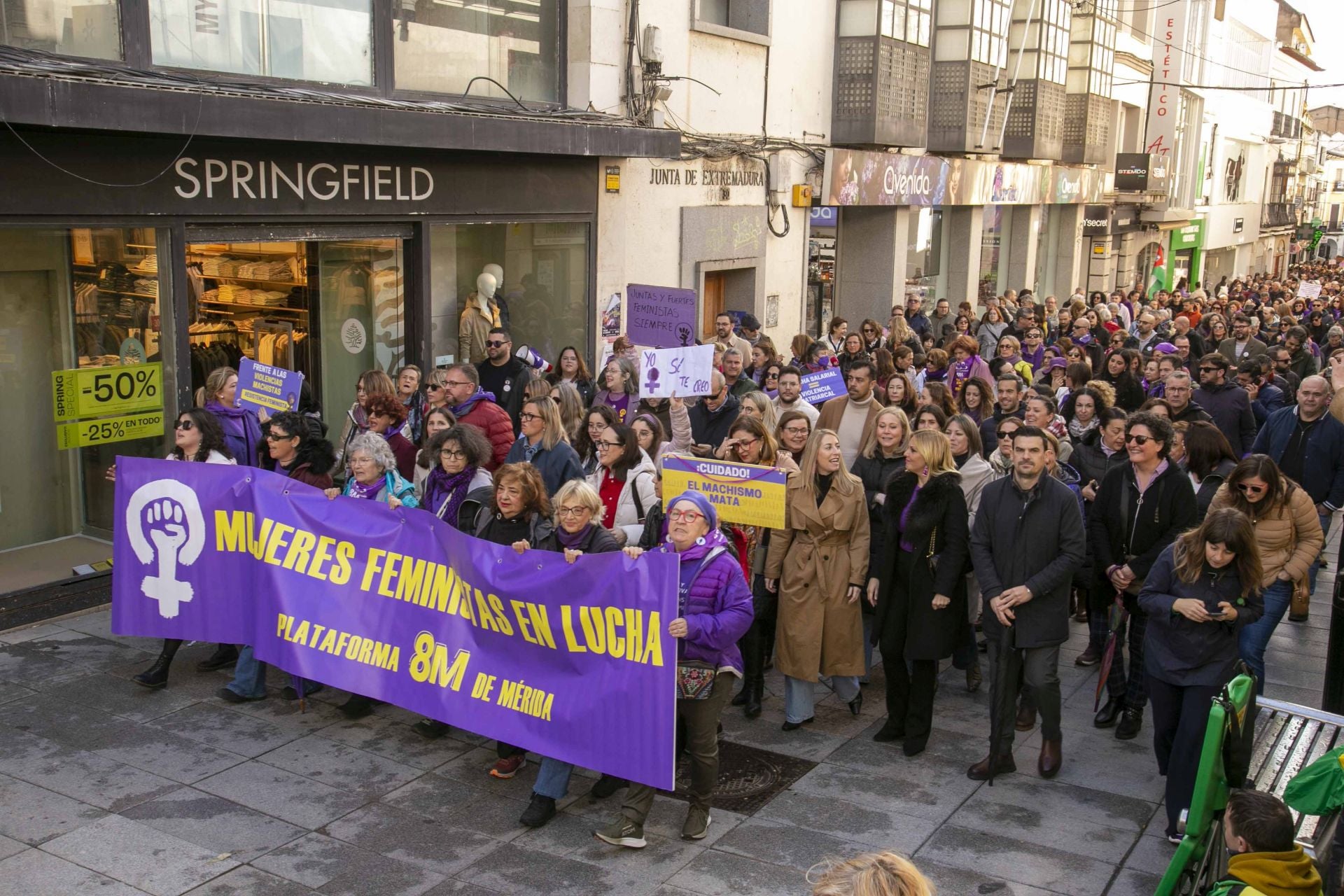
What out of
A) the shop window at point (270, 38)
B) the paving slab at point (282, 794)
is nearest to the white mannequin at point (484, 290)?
the shop window at point (270, 38)

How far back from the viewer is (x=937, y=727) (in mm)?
7281

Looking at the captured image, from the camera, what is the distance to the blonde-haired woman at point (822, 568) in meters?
7.01

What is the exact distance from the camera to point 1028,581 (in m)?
6.43

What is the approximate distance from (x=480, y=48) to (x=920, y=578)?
26.4 ft

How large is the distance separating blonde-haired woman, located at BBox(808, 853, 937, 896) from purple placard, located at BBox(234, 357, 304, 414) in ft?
22.3

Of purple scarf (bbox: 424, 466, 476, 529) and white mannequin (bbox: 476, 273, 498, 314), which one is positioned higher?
white mannequin (bbox: 476, 273, 498, 314)

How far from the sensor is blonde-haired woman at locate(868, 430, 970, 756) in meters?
6.76

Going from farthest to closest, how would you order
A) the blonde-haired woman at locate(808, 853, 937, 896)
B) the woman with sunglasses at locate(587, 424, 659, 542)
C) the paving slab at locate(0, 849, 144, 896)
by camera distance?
the woman with sunglasses at locate(587, 424, 659, 542) → the paving slab at locate(0, 849, 144, 896) → the blonde-haired woman at locate(808, 853, 937, 896)

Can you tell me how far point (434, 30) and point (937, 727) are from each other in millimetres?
8167

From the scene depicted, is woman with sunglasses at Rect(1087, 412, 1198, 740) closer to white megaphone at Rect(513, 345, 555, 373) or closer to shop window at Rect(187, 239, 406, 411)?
white megaphone at Rect(513, 345, 555, 373)

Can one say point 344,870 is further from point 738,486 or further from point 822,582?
point 822,582

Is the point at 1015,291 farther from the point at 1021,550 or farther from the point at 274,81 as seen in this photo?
the point at 1021,550

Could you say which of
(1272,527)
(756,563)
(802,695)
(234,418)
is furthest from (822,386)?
(234,418)

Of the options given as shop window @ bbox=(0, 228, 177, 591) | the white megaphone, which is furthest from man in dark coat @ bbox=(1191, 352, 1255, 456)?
shop window @ bbox=(0, 228, 177, 591)
